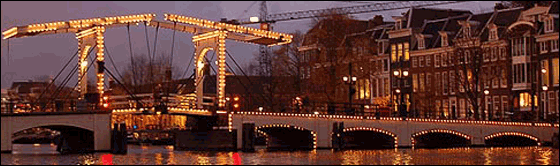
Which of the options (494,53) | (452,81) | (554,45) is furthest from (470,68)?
(452,81)

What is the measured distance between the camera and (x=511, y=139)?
3415 inches


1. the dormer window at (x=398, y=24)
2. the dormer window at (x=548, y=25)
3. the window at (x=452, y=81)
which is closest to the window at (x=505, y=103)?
the window at (x=452, y=81)

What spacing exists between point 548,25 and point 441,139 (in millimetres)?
18310

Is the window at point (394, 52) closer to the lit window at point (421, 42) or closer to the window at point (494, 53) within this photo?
the lit window at point (421, 42)

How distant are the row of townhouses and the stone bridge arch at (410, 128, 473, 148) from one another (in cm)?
395

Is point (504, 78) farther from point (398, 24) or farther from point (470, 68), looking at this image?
point (398, 24)

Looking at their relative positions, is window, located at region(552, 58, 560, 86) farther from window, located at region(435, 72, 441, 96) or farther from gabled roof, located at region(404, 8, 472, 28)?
gabled roof, located at region(404, 8, 472, 28)

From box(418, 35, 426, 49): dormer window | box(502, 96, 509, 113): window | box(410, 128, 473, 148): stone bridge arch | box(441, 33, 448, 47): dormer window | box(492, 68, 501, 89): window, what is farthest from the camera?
box(418, 35, 426, 49): dormer window

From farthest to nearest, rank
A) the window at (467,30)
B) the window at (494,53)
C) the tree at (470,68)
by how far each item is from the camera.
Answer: the window at (467,30) → the window at (494,53) → the tree at (470,68)

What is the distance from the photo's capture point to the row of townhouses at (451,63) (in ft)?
319

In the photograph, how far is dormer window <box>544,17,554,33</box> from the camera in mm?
97438

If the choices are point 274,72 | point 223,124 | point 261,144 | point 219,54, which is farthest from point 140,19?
point 274,72

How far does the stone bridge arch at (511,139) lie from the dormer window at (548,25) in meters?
14.3

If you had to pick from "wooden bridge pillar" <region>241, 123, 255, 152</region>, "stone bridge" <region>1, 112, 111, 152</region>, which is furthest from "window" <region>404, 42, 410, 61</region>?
"stone bridge" <region>1, 112, 111, 152</region>
